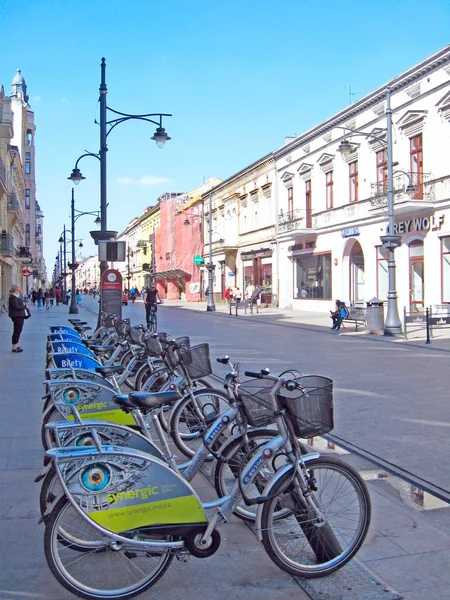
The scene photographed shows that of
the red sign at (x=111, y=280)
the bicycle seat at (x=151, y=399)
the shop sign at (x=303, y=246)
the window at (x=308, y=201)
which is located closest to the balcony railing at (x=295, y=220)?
the window at (x=308, y=201)

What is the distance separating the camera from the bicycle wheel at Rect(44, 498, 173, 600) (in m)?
3.03

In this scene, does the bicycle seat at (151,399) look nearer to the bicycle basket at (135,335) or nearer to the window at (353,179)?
the bicycle basket at (135,335)

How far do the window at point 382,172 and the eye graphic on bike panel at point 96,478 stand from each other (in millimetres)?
25199

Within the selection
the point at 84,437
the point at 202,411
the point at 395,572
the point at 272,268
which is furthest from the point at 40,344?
the point at 272,268

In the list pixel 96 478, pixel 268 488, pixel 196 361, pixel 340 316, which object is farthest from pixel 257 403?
pixel 340 316

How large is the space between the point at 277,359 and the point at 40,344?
7383 millimetres

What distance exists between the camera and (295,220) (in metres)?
35.2

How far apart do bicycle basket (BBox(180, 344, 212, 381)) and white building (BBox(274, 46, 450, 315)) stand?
658 inches

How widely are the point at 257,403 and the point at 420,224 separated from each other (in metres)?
22.3

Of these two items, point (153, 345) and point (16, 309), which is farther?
point (16, 309)

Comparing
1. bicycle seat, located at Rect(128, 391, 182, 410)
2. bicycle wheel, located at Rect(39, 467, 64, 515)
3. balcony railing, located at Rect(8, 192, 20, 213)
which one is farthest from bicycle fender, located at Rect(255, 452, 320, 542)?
balcony railing, located at Rect(8, 192, 20, 213)

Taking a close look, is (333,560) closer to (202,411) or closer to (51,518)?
(51,518)

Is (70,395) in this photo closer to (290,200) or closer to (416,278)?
(416,278)

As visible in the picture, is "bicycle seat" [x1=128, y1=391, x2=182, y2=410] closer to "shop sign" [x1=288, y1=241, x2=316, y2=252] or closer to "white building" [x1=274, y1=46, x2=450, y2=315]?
"white building" [x1=274, y1=46, x2=450, y2=315]
